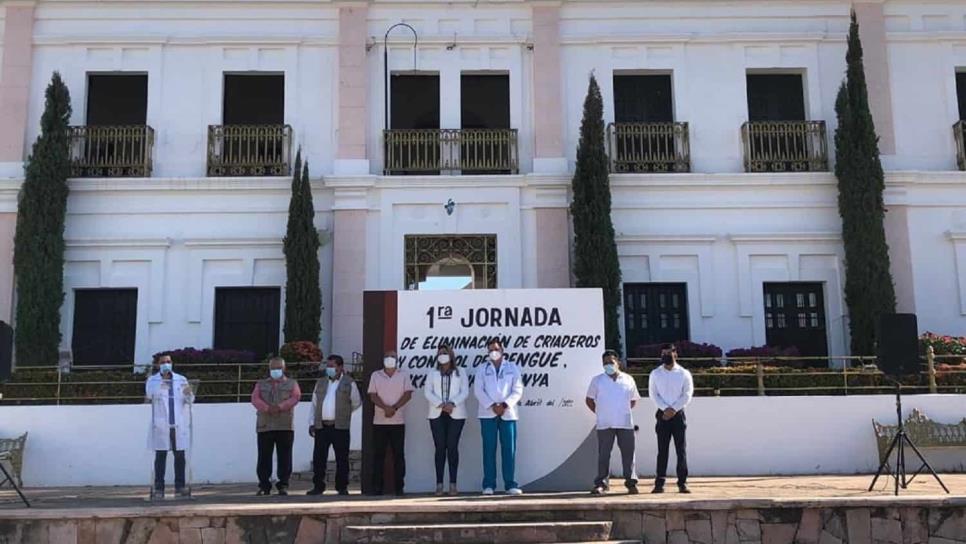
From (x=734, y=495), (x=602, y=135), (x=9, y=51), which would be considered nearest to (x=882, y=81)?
(x=602, y=135)

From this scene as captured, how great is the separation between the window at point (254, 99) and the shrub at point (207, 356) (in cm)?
501

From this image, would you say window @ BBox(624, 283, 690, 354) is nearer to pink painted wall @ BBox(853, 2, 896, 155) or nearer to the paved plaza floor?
the paved plaza floor

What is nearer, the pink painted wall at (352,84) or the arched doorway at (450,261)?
the arched doorway at (450,261)

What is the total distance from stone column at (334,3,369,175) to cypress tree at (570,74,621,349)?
414 cm

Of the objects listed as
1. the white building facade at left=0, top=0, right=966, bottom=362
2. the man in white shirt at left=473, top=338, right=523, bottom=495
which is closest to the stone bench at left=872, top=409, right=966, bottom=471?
the white building facade at left=0, top=0, right=966, bottom=362

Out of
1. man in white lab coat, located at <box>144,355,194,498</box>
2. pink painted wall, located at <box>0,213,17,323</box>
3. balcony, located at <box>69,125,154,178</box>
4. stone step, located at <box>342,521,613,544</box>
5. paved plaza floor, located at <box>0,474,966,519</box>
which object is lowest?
stone step, located at <box>342,521,613,544</box>

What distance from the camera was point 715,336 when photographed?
1772 cm

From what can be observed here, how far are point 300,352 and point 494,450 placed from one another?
19.2 ft

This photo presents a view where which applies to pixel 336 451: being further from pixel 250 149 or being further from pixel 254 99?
pixel 254 99

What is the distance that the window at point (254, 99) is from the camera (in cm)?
1898

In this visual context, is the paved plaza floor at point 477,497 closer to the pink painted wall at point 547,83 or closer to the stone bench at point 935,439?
the stone bench at point 935,439

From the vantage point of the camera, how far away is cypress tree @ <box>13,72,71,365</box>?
54.7ft

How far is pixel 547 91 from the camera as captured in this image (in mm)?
18328

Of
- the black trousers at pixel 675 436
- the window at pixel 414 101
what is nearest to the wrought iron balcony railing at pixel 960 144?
the window at pixel 414 101
